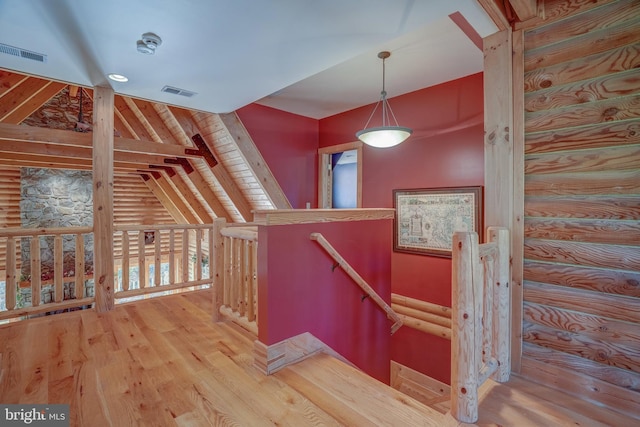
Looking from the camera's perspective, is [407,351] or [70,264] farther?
[70,264]

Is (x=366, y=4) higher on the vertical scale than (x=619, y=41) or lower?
higher

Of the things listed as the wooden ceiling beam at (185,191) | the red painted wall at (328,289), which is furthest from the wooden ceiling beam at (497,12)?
the wooden ceiling beam at (185,191)

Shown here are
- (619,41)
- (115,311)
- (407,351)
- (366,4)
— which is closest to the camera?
(619,41)

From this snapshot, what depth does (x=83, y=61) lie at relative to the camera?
2438 millimetres

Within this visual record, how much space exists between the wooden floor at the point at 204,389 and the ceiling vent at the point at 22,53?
2287mm

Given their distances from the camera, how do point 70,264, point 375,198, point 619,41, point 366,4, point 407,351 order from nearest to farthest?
1. point 619,41
2. point 366,4
3. point 407,351
4. point 375,198
5. point 70,264

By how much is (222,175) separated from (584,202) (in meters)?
4.26

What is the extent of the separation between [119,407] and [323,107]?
13.1 ft

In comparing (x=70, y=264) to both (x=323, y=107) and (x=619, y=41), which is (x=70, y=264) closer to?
(x=323, y=107)

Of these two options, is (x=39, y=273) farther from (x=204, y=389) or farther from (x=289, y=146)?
(x=289, y=146)

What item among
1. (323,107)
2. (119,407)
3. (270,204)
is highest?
(323,107)

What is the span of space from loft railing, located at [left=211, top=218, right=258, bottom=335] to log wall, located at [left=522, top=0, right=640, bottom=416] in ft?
6.34

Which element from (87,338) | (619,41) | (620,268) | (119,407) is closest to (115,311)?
(87,338)

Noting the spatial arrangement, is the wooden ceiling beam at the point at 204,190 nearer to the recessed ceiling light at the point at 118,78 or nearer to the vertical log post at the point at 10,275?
the recessed ceiling light at the point at 118,78
